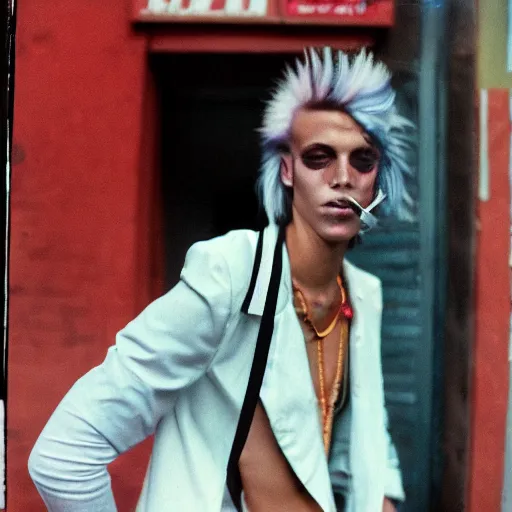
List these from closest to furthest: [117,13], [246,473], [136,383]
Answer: [136,383] < [246,473] < [117,13]

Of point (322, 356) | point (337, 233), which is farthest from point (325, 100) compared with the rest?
point (322, 356)

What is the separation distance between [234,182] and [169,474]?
33.1 inches

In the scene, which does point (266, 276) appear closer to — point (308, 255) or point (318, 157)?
point (308, 255)

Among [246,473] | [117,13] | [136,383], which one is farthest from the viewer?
[117,13]

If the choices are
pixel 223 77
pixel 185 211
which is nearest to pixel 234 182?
pixel 185 211

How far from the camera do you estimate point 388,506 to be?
7.10ft

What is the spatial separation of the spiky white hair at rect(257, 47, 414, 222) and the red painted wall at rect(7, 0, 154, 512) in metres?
0.39

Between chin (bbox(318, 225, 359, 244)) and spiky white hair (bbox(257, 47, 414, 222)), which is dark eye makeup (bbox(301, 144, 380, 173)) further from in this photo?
chin (bbox(318, 225, 359, 244))

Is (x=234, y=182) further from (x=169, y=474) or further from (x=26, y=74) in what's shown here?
(x=169, y=474)

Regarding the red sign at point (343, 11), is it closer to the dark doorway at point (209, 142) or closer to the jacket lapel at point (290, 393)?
the dark doorway at point (209, 142)

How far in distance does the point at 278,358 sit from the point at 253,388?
0.11m

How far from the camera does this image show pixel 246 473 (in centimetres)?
201

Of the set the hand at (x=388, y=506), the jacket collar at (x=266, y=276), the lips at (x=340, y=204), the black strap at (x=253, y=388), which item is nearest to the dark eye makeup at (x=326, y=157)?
the lips at (x=340, y=204)

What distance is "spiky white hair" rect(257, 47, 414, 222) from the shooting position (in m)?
2.10
